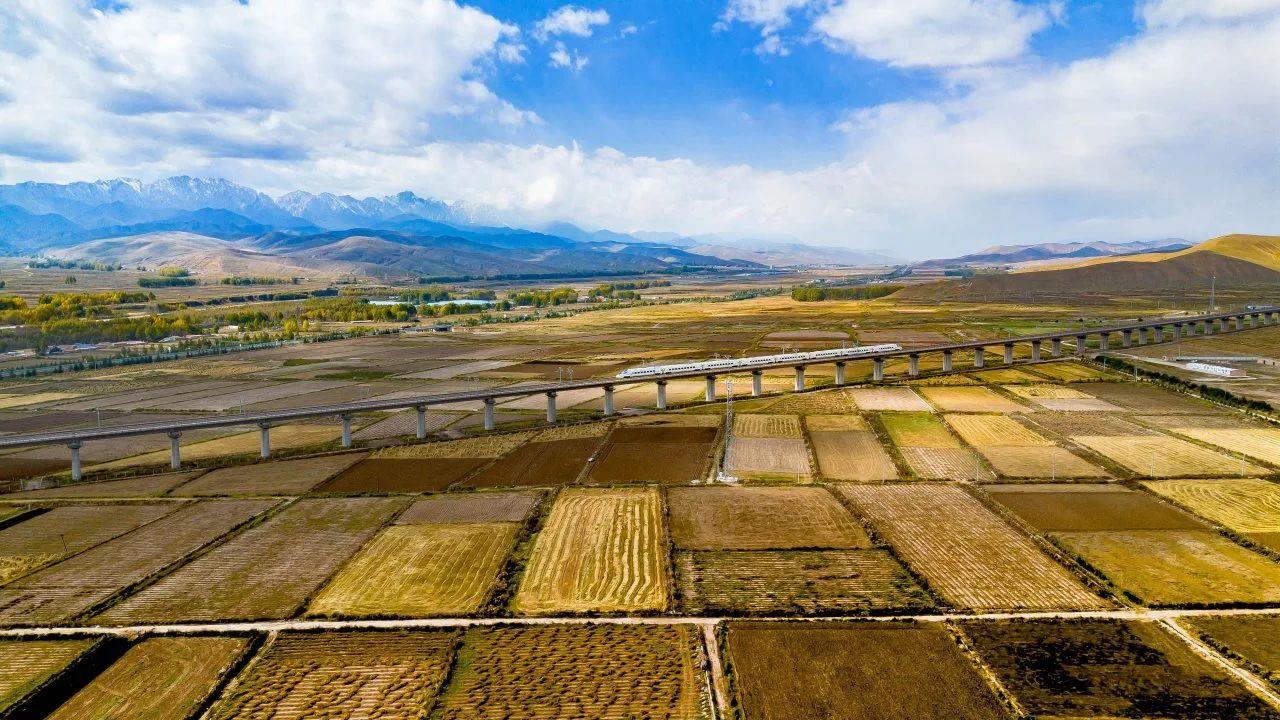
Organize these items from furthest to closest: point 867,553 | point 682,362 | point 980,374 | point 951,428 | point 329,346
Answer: point 329,346 → point 682,362 → point 980,374 → point 951,428 → point 867,553

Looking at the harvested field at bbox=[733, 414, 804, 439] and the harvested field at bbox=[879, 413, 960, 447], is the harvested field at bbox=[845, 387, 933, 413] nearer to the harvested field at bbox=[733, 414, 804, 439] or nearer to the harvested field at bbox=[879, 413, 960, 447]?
the harvested field at bbox=[879, 413, 960, 447]

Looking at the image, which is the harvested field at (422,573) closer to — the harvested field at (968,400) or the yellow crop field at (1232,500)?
the yellow crop field at (1232,500)

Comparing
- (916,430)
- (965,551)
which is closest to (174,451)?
(965,551)

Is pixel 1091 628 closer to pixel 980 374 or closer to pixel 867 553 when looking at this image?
pixel 867 553

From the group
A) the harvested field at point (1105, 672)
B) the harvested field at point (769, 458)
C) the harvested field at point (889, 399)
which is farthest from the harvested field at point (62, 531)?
the harvested field at point (889, 399)

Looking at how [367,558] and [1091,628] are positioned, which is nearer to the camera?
[1091,628]

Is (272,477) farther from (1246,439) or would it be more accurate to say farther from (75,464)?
(1246,439)

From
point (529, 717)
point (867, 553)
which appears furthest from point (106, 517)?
point (867, 553)

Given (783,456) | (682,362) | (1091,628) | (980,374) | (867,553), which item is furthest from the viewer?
(682,362)
